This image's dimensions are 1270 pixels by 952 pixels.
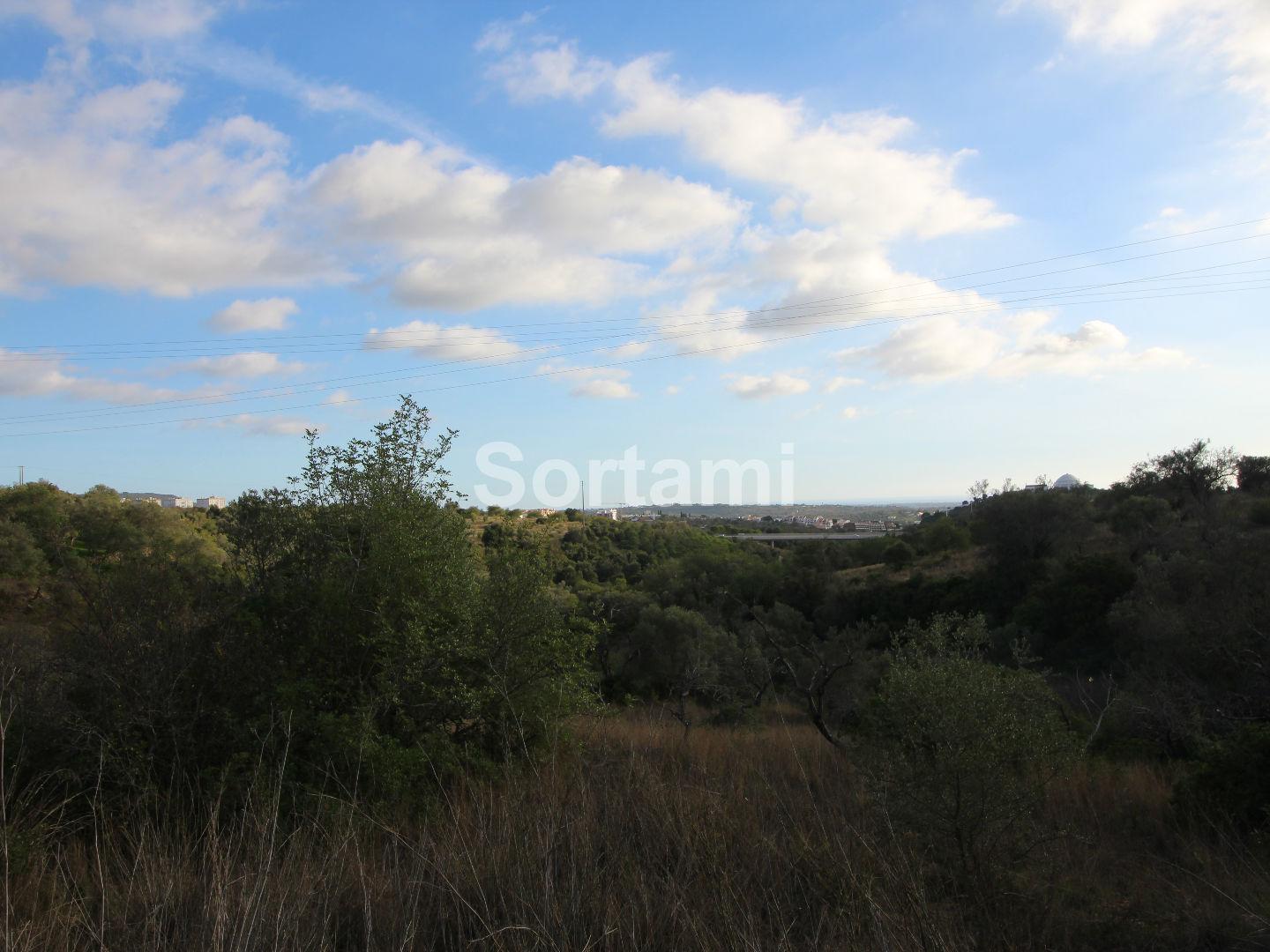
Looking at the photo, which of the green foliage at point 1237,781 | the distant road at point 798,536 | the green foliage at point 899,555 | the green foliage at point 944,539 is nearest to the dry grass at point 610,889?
the green foliage at point 1237,781

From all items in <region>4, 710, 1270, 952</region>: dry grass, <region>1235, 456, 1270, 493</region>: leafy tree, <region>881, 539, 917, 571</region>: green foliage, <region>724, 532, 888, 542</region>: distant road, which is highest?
<region>1235, 456, 1270, 493</region>: leafy tree

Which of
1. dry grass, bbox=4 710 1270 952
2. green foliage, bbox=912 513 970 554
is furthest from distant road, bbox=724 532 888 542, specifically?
dry grass, bbox=4 710 1270 952

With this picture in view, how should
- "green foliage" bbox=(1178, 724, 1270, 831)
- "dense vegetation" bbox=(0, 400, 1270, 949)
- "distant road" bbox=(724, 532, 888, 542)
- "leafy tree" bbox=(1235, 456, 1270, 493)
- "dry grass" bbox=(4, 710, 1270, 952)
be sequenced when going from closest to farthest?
"dry grass" bbox=(4, 710, 1270, 952)
"dense vegetation" bbox=(0, 400, 1270, 949)
"green foliage" bbox=(1178, 724, 1270, 831)
"leafy tree" bbox=(1235, 456, 1270, 493)
"distant road" bbox=(724, 532, 888, 542)

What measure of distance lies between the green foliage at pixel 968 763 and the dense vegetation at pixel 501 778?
0.02 metres

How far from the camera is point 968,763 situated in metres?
4.70

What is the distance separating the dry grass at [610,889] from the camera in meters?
2.96

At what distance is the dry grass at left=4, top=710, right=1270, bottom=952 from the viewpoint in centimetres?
296

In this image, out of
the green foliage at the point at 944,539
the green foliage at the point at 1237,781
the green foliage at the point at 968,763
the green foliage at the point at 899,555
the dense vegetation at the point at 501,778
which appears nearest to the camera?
the dense vegetation at the point at 501,778

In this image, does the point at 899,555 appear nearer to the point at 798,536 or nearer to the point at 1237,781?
the point at 798,536

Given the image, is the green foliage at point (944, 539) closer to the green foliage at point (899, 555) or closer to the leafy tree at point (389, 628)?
the green foliage at point (899, 555)

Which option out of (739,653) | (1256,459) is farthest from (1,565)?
(1256,459)

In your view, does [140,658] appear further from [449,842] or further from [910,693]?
[910,693]

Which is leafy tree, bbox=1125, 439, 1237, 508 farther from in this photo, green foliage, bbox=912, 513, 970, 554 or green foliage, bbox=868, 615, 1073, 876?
green foliage, bbox=868, 615, 1073, 876

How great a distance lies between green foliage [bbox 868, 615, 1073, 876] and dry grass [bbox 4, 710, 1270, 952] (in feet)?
0.62
